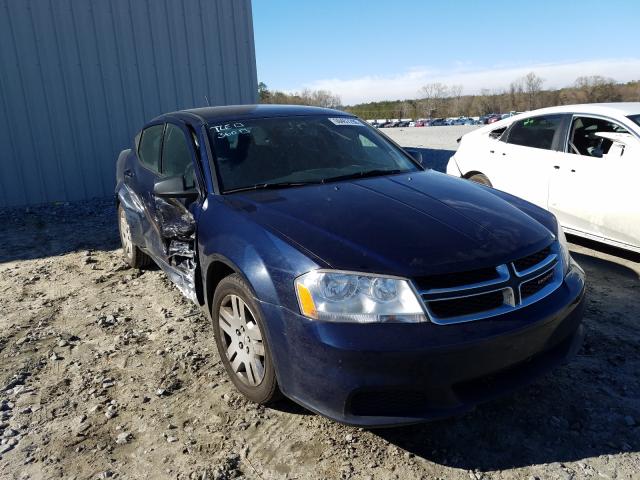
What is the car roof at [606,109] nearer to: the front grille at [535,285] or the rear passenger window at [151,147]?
the front grille at [535,285]

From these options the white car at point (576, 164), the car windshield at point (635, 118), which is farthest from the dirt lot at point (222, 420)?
the car windshield at point (635, 118)

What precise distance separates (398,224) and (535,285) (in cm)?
73

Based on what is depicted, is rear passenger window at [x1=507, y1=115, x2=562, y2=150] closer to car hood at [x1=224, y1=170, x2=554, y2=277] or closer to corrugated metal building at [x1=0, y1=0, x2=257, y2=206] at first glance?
car hood at [x1=224, y1=170, x2=554, y2=277]

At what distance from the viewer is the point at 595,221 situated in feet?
16.5

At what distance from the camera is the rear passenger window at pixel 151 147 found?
4.36 meters

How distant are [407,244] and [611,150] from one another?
365 cm

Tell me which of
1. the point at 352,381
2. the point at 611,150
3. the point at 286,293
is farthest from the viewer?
the point at 611,150

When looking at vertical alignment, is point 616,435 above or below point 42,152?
below

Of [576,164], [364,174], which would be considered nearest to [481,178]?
[576,164]

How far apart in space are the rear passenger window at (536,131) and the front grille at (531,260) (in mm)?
3500

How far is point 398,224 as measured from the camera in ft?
8.52

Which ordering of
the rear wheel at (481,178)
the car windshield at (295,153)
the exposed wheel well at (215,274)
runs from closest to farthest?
the exposed wheel well at (215,274), the car windshield at (295,153), the rear wheel at (481,178)

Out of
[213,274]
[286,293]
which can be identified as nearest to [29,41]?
[213,274]

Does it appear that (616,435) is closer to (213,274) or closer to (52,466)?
(213,274)
